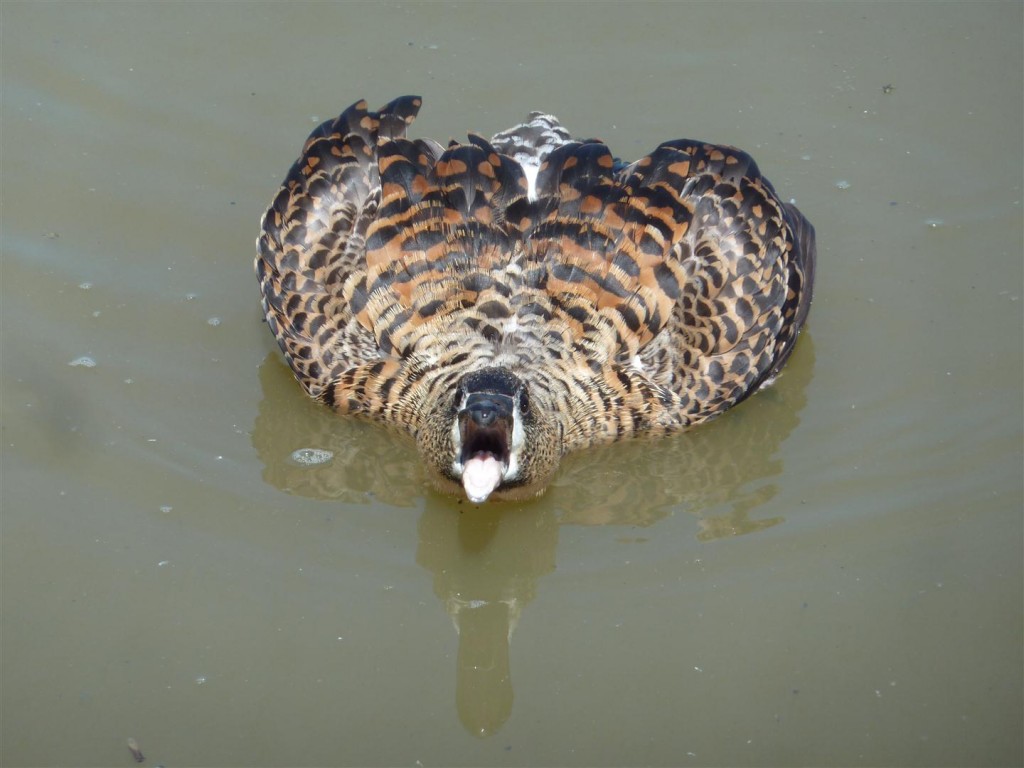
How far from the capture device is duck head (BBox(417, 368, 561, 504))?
6746 millimetres

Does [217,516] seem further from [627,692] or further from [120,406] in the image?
[627,692]

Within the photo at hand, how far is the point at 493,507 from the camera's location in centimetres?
741

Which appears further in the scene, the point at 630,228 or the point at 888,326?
the point at 888,326

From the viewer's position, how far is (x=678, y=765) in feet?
20.8

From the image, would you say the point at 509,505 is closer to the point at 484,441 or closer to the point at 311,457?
the point at 484,441

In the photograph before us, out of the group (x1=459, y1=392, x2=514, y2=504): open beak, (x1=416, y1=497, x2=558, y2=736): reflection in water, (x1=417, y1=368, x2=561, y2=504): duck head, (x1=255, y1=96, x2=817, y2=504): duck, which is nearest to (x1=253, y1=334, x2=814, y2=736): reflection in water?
(x1=416, y1=497, x2=558, y2=736): reflection in water

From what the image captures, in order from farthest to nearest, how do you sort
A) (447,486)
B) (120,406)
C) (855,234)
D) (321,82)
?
(321,82), (855,234), (120,406), (447,486)

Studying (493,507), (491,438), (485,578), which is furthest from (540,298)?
(485,578)

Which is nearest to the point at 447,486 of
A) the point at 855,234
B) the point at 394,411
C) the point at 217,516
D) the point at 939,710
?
the point at 394,411

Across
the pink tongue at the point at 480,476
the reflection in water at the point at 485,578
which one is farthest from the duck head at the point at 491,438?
the reflection in water at the point at 485,578

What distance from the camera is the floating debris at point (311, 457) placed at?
299 inches

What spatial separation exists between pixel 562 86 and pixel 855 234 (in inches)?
87.6

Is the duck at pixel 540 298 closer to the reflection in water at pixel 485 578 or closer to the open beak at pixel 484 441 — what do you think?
the reflection in water at pixel 485 578

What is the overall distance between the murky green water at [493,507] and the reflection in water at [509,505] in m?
0.02
